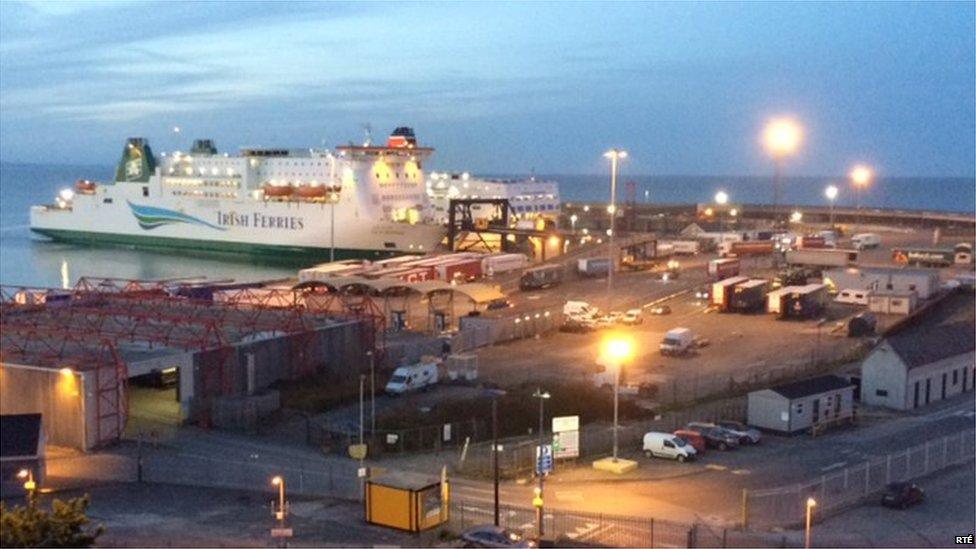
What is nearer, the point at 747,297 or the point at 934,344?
the point at 934,344

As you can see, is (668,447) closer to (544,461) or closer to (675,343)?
(544,461)

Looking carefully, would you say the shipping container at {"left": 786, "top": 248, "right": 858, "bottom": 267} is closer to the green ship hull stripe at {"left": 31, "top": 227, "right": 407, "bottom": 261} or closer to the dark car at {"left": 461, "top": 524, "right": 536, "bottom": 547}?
the green ship hull stripe at {"left": 31, "top": 227, "right": 407, "bottom": 261}

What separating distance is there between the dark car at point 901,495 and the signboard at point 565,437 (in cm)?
447

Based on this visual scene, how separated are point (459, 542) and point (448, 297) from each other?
21.2 meters

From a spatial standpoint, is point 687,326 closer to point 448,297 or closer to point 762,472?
point 448,297

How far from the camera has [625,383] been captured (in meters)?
21.2

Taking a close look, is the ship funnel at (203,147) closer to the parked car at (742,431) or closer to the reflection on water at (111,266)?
the reflection on water at (111,266)

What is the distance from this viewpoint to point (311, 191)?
58125 mm

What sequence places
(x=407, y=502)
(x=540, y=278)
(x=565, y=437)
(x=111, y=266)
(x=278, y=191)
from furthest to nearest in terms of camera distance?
(x=278, y=191)
(x=111, y=266)
(x=540, y=278)
(x=565, y=437)
(x=407, y=502)

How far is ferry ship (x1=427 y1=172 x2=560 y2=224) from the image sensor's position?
6225 cm

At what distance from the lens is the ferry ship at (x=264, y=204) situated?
56.0 metres

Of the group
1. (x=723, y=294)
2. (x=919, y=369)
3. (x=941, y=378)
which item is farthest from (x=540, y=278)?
(x=919, y=369)

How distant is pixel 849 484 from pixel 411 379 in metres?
9.26

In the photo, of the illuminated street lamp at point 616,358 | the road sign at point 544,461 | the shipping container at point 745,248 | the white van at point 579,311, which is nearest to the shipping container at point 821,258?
the shipping container at point 745,248
